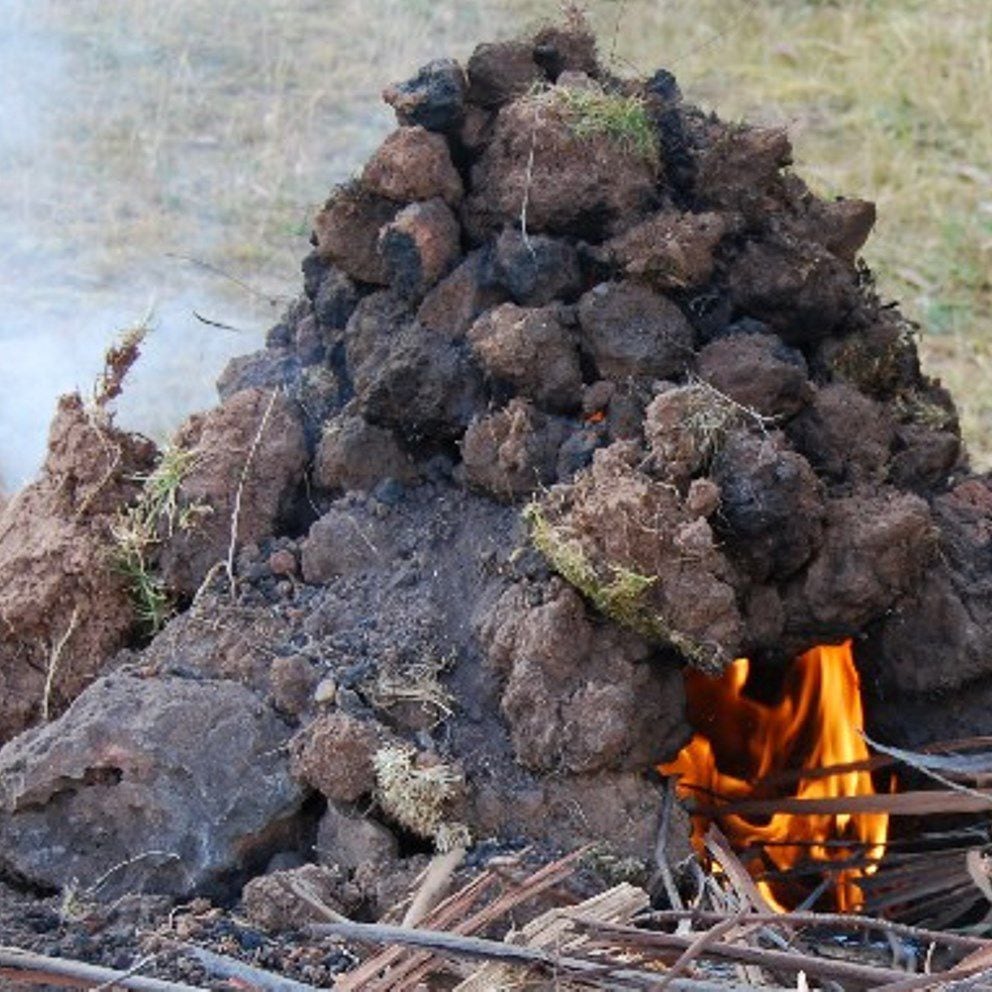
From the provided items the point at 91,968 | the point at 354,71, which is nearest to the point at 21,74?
the point at 354,71

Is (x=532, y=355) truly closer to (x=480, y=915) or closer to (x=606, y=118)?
(x=606, y=118)

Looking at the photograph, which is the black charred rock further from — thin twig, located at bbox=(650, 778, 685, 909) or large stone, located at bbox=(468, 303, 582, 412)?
thin twig, located at bbox=(650, 778, 685, 909)

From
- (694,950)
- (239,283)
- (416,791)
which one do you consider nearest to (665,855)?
(416,791)

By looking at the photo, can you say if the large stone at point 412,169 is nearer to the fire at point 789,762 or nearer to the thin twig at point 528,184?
the thin twig at point 528,184

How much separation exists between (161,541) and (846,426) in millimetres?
1178

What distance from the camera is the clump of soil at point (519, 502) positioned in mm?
3254

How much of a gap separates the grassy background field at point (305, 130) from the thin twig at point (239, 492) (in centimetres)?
259

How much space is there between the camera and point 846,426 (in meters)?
3.57

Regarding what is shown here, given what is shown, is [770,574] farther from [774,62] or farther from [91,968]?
[774,62]

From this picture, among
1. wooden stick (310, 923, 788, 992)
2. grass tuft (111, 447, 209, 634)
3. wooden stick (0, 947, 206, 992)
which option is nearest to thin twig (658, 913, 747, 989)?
wooden stick (310, 923, 788, 992)

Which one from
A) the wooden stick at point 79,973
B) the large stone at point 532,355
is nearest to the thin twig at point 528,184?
the large stone at point 532,355

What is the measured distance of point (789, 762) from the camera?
372 centimetres

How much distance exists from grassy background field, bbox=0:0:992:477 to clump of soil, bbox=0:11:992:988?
104 inches

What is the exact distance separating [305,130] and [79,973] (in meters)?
6.22
